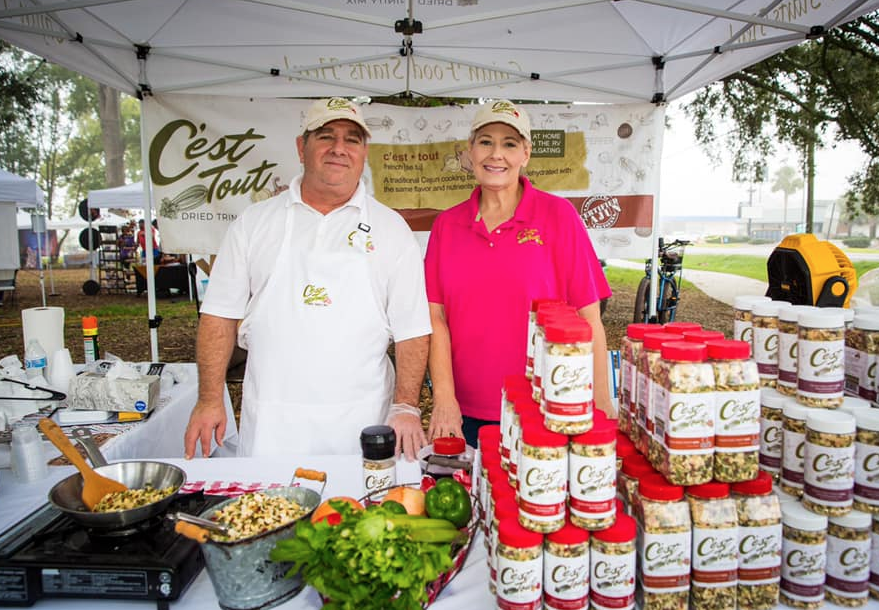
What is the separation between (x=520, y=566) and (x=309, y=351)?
1.36 m

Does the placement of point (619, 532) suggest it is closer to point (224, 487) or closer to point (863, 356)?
point (863, 356)

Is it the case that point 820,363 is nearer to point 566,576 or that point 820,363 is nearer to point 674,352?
point 674,352

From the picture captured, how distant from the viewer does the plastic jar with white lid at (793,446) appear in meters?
1.18

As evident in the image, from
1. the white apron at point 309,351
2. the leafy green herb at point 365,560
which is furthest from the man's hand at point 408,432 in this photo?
the leafy green herb at point 365,560

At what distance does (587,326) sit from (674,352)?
0.55 feet

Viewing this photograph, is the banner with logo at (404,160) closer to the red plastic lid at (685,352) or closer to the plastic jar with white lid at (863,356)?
the plastic jar with white lid at (863,356)

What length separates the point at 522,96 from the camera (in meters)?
4.17

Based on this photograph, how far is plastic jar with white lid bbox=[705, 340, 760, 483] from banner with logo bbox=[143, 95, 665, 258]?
3.43 metres

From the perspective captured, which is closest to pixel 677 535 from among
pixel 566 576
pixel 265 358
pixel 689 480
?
pixel 689 480

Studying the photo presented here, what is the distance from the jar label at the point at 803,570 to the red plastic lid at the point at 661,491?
0.88 feet

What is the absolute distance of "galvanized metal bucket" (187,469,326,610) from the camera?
109 cm

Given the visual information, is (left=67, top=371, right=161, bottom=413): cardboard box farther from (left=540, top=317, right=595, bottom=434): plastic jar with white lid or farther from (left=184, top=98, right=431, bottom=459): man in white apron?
(left=540, top=317, right=595, bottom=434): plastic jar with white lid

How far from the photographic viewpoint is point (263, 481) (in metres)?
1.86

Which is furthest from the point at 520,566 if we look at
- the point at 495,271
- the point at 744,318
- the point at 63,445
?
the point at 495,271
